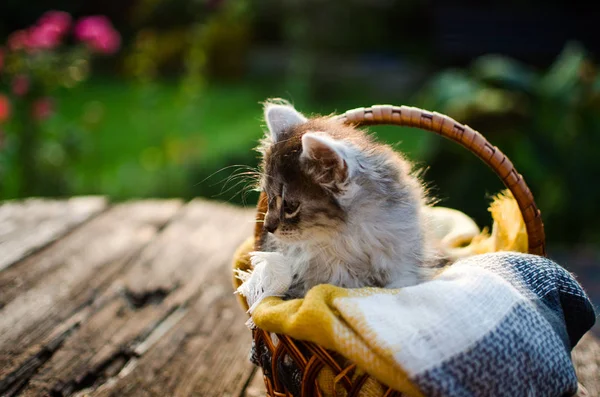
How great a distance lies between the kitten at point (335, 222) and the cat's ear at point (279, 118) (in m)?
0.07

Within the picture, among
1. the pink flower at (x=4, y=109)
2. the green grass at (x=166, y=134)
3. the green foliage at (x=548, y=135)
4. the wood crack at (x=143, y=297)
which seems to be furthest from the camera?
the green grass at (x=166, y=134)

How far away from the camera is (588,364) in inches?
62.9

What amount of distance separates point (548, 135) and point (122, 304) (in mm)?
2435

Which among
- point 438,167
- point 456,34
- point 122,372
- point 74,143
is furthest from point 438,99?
point 456,34

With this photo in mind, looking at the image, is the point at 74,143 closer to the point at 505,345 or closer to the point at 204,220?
the point at 204,220

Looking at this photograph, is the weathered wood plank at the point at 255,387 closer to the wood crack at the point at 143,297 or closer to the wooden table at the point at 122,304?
the wooden table at the point at 122,304

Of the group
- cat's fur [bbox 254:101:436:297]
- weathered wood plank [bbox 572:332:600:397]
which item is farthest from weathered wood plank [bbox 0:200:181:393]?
weathered wood plank [bbox 572:332:600:397]

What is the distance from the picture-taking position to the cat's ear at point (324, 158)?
4.01 feet

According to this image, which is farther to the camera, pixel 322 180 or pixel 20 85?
pixel 20 85

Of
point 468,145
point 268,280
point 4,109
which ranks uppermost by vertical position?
point 468,145

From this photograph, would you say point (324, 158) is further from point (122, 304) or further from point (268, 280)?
point (122, 304)

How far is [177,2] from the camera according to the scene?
23.4ft

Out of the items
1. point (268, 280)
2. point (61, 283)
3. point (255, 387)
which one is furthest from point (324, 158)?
point (61, 283)

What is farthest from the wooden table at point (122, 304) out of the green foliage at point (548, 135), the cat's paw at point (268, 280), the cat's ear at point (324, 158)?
the green foliage at point (548, 135)
